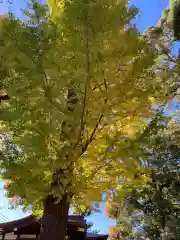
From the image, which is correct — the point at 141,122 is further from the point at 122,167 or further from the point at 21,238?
the point at 21,238

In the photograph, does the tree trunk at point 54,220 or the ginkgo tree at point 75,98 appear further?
the tree trunk at point 54,220

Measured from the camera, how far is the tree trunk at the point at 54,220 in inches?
118

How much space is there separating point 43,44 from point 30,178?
138cm

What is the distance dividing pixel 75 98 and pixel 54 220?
4.52ft

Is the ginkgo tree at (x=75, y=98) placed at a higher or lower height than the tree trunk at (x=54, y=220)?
higher

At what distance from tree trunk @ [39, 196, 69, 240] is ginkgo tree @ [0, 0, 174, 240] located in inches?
0.4

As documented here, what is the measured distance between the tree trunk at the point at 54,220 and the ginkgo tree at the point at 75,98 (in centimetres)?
1

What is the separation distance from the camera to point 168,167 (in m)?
14.0

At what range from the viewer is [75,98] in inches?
112

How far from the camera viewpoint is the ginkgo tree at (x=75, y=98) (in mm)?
2561

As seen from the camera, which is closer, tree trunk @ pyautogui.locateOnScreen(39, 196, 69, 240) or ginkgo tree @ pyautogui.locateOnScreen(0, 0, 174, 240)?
ginkgo tree @ pyautogui.locateOnScreen(0, 0, 174, 240)

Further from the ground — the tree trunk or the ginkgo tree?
the ginkgo tree

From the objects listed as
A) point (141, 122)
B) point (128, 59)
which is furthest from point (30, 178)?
point (128, 59)

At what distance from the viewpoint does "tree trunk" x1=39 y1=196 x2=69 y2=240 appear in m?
2.99
